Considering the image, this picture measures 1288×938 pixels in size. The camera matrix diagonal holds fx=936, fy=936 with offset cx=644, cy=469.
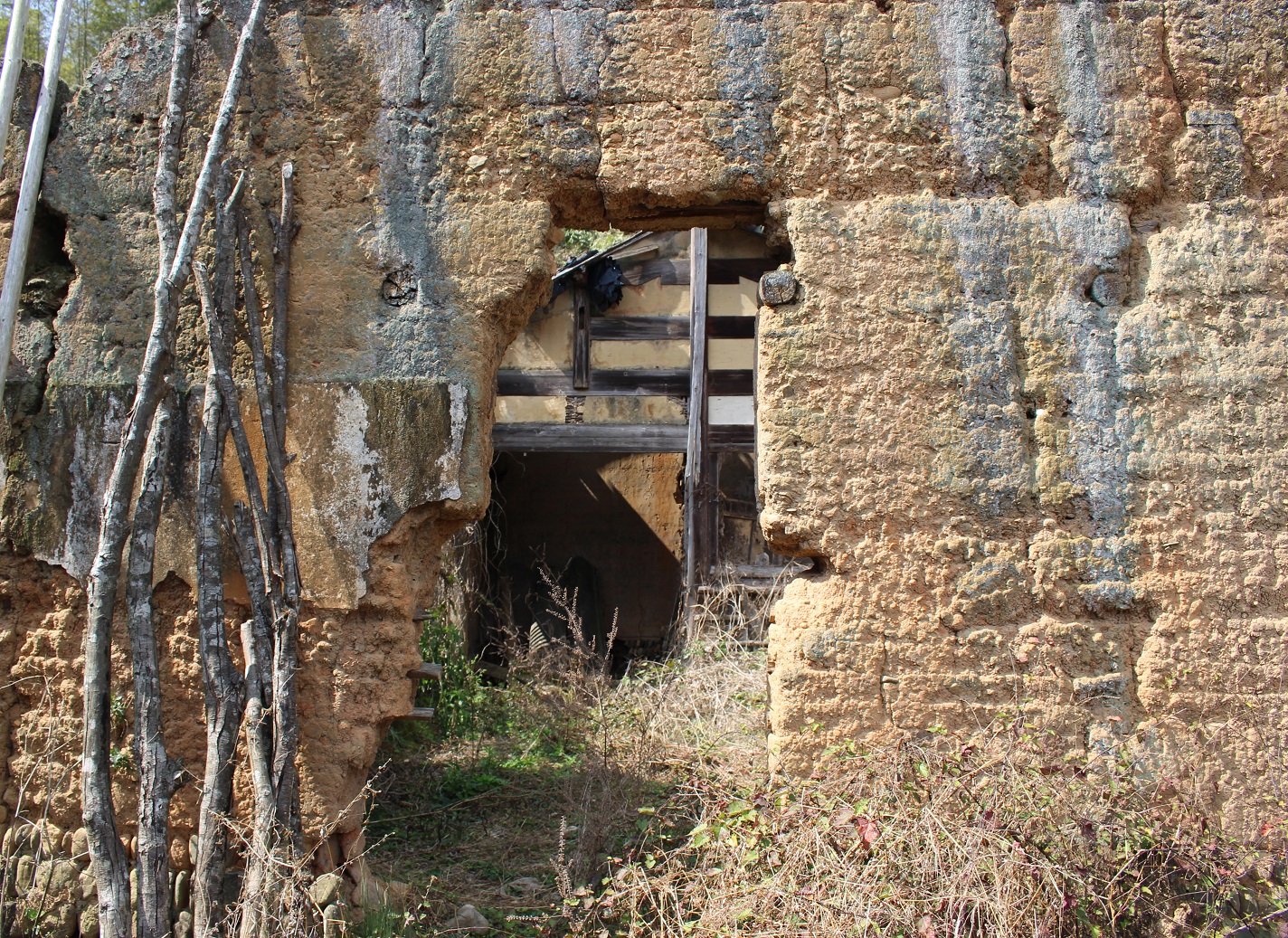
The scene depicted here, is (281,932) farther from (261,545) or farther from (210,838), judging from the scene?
(261,545)

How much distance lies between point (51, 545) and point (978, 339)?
9.41ft

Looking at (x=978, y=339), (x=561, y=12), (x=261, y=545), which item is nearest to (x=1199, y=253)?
(x=978, y=339)

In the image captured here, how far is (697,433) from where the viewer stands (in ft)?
25.6

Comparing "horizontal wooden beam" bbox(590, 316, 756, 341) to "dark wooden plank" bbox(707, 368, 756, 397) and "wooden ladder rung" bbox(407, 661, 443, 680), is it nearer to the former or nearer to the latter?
"dark wooden plank" bbox(707, 368, 756, 397)

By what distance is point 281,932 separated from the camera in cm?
243

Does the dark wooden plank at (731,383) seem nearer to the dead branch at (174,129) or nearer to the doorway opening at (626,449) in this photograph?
the doorway opening at (626,449)

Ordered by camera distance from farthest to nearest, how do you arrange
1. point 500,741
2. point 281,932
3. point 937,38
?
point 500,741 < point 937,38 < point 281,932

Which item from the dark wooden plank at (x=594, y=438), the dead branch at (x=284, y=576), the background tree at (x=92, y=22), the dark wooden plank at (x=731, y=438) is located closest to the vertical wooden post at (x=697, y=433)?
the dark wooden plank at (x=731, y=438)

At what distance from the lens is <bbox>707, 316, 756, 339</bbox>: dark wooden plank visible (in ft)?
25.5

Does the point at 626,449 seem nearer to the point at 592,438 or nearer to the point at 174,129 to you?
the point at 592,438

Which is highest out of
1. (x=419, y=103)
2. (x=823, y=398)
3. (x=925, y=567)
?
(x=419, y=103)

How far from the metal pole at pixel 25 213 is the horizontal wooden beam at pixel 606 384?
5.63 metres

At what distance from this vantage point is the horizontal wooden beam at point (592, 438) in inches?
336

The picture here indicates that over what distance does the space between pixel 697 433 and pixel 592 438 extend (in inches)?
48.8
